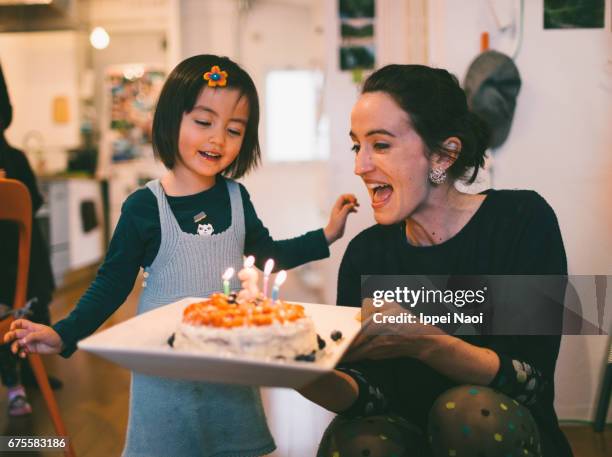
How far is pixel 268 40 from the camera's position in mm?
6438

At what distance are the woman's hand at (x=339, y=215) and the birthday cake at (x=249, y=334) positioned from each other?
1.85 feet

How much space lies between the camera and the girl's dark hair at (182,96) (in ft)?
4.25

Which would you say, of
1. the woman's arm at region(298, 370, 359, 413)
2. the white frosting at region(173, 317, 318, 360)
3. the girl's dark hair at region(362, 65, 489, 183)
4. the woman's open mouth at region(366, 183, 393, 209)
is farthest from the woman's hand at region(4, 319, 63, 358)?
the girl's dark hair at region(362, 65, 489, 183)

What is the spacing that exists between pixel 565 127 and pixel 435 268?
1043 millimetres

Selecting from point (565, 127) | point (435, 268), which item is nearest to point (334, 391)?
point (435, 268)

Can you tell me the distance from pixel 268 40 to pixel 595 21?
4994mm

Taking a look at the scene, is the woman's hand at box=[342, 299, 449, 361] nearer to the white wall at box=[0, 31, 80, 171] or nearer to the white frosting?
the white frosting

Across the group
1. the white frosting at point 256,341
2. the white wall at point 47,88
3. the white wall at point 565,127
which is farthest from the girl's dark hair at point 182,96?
the white wall at point 47,88

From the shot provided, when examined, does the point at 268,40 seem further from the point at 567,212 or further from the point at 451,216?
the point at 451,216

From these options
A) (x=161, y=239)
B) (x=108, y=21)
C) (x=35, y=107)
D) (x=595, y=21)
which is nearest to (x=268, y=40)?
(x=108, y=21)

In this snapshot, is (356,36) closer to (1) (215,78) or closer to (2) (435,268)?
(1) (215,78)

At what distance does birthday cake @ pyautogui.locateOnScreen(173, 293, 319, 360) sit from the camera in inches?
35.4

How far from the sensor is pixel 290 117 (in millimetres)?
6785

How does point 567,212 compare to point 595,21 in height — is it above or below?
below
